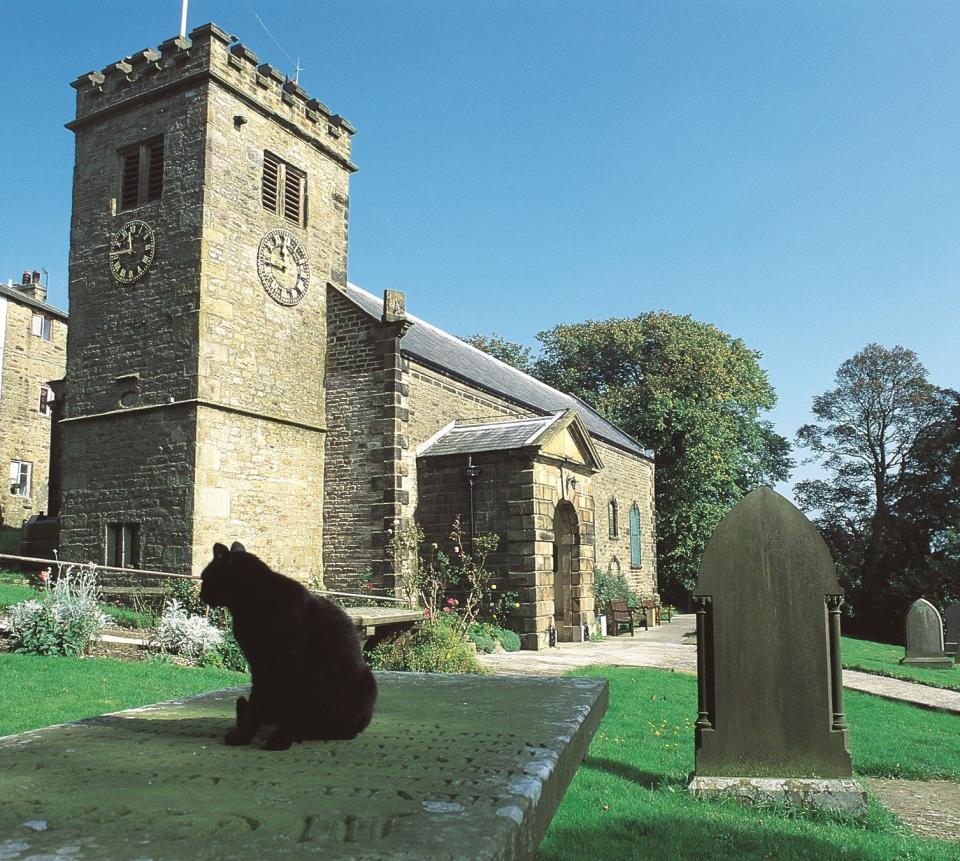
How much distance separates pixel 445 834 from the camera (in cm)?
150

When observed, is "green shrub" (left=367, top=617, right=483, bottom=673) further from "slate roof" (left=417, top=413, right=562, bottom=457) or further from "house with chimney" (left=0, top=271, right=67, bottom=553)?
"house with chimney" (left=0, top=271, right=67, bottom=553)

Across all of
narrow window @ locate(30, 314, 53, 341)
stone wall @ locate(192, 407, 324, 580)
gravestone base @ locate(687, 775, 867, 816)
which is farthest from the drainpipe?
narrow window @ locate(30, 314, 53, 341)

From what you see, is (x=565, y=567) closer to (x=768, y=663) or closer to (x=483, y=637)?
(x=483, y=637)

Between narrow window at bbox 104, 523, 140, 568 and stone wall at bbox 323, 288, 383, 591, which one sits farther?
stone wall at bbox 323, 288, 383, 591

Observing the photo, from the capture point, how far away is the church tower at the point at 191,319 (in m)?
16.1

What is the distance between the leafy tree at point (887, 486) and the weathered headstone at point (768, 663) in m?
30.4

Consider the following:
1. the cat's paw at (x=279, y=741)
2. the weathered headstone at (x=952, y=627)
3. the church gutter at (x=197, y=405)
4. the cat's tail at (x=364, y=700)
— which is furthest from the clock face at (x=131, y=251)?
the weathered headstone at (x=952, y=627)

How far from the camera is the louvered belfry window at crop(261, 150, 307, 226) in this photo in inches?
717

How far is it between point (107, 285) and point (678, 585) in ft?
94.9

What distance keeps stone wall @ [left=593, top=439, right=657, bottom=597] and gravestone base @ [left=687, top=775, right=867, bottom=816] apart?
70.5 feet

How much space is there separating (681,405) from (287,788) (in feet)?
124

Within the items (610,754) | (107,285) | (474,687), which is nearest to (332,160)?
(107,285)

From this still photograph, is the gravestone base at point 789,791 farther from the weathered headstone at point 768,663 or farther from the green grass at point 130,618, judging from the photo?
the green grass at point 130,618

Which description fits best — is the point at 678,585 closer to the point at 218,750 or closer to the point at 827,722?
the point at 827,722
